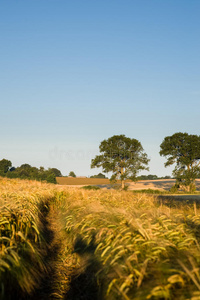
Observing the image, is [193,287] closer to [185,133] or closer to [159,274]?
[159,274]

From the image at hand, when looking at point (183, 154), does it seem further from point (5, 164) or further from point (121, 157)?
point (5, 164)

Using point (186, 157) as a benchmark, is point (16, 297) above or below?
below

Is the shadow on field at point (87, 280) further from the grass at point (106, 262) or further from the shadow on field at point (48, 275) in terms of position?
the shadow on field at point (48, 275)

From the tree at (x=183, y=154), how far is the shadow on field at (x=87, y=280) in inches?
1333

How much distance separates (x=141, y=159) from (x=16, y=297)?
120ft

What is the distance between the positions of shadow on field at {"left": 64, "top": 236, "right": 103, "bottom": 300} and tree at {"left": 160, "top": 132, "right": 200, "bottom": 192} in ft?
111

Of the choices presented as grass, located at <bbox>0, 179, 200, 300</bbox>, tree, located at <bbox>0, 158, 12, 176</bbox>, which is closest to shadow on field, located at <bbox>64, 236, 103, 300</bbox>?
grass, located at <bbox>0, 179, 200, 300</bbox>

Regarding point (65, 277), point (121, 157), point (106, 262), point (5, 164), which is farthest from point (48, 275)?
point (5, 164)

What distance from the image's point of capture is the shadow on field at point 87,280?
3.24 m

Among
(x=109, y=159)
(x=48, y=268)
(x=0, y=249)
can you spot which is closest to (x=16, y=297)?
(x=0, y=249)

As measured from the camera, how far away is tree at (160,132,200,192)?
119ft

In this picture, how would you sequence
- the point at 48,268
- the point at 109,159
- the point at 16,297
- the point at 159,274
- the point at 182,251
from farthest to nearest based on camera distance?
the point at 109,159, the point at 48,268, the point at 182,251, the point at 16,297, the point at 159,274

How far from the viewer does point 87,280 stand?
363cm

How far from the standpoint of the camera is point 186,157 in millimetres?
36844
